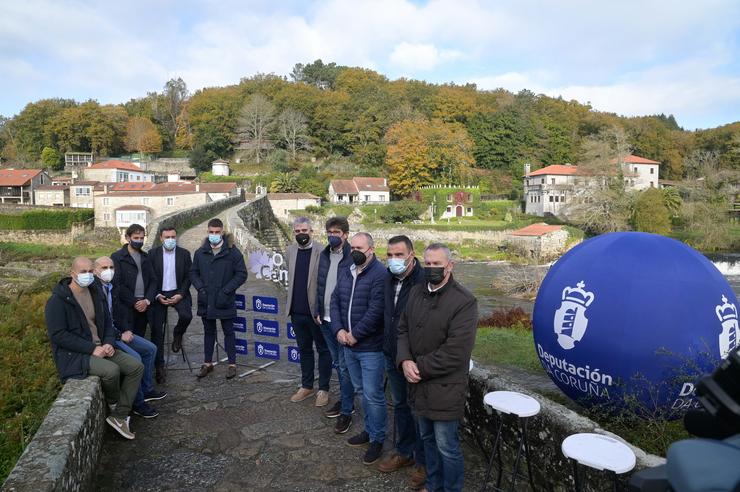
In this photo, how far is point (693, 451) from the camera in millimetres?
1589

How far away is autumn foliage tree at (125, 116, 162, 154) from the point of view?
101m

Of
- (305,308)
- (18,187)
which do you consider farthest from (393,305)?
(18,187)

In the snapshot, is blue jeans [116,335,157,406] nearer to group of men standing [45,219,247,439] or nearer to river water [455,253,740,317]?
group of men standing [45,219,247,439]

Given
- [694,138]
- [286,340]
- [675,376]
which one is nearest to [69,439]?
[675,376]

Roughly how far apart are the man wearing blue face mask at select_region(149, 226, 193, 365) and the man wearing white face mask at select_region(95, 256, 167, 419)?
738 mm

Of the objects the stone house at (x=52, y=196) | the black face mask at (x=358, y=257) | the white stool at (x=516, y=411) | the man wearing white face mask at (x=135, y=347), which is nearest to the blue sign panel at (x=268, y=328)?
the man wearing white face mask at (x=135, y=347)

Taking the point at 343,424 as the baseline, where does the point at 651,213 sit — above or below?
above

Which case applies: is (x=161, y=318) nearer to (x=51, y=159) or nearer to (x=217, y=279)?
(x=217, y=279)

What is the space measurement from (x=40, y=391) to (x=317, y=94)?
10532 centimetres

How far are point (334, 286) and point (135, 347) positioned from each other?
8.46 ft

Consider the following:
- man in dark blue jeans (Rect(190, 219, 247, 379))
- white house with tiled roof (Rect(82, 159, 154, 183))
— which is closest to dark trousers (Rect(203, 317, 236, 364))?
man in dark blue jeans (Rect(190, 219, 247, 379))

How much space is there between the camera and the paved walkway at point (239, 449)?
451 centimetres

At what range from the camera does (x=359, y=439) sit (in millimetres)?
5176

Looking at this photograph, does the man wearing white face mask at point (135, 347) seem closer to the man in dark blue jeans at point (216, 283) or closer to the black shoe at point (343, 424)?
the man in dark blue jeans at point (216, 283)
